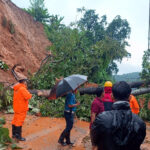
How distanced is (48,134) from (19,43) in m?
10.7

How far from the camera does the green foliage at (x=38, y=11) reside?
21364 millimetres

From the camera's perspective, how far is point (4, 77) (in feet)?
36.8

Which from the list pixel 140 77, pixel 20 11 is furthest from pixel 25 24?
pixel 140 77

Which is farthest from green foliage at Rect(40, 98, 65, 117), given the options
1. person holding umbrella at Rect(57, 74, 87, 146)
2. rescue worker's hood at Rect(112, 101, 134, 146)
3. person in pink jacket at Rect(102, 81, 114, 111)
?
rescue worker's hood at Rect(112, 101, 134, 146)

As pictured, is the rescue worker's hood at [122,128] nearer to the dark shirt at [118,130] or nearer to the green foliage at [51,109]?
the dark shirt at [118,130]

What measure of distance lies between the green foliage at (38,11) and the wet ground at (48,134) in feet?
50.6

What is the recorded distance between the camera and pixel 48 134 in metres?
6.15

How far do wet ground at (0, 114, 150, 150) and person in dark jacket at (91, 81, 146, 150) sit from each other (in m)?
3.32

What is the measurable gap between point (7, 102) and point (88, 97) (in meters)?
3.44

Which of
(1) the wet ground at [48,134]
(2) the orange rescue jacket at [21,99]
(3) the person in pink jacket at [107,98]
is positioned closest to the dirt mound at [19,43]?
(1) the wet ground at [48,134]

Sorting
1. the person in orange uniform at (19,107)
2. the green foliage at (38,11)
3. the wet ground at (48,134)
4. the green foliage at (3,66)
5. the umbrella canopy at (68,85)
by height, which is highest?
the green foliage at (38,11)

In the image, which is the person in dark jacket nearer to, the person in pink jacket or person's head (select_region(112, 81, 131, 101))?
person's head (select_region(112, 81, 131, 101))

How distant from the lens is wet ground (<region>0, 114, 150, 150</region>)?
16.9 feet

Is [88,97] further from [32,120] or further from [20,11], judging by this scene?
[20,11]
